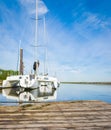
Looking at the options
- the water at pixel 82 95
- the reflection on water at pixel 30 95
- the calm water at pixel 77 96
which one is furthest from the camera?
the water at pixel 82 95

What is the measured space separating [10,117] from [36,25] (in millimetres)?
39326

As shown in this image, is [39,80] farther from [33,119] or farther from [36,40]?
[33,119]

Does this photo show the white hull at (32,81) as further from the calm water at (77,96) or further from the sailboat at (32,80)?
the calm water at (77,96)

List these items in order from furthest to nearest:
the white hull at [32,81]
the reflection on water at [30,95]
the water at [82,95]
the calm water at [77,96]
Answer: the white hull at [32,81]
the water at [82,95]
the calm water at [77,96]
the reflection on water at [30,95]

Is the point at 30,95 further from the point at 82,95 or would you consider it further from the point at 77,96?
the point at 82,95

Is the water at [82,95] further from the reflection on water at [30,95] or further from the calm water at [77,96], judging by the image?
the reflection on water at [30,95]

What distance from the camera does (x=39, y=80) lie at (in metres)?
39.3

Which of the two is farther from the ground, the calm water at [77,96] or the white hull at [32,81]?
the white hull at [32,81]

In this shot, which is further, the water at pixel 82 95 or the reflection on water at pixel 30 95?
the water at pixel 82 95

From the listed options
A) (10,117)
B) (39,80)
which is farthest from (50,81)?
(10,117)

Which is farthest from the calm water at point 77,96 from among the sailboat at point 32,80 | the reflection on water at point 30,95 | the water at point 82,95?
the sailboat at point 32,80

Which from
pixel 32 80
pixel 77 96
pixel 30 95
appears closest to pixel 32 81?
pixel 32 80

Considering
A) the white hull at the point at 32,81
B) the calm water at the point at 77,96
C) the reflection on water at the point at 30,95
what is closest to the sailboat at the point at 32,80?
the white hull at the point at 32,81

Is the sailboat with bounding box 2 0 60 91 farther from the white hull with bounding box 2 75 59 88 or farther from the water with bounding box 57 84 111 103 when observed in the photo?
the water with bounding box 57 84 111 103
